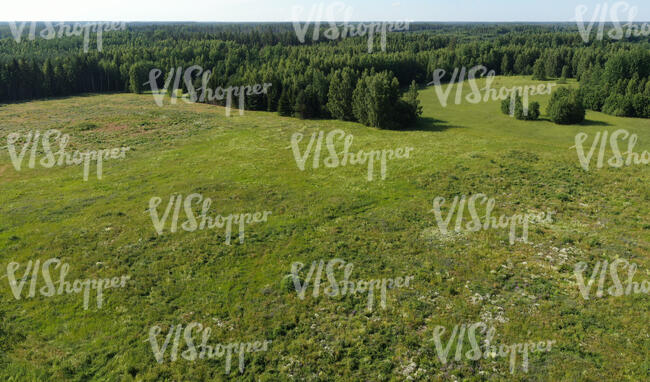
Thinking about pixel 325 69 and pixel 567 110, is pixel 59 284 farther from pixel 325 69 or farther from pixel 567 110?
pixel 325 69

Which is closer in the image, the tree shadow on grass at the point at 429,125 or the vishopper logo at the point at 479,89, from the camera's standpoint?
the tree shadow on grass at the point at 429,125

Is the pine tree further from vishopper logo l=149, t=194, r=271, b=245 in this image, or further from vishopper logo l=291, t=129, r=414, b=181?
vishopper logo l=149, t=194, r=271, b=245

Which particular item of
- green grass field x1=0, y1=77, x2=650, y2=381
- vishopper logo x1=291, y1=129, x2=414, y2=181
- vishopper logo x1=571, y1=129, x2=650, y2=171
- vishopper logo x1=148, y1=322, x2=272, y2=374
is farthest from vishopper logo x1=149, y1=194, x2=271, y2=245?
vishopper logo x1=571, y1=129, x2=650, y2=171

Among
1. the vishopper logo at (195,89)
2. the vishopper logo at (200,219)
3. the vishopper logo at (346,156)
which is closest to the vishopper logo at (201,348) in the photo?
the vishopper logo at (200,219)

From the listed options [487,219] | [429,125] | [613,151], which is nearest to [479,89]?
[429,125]

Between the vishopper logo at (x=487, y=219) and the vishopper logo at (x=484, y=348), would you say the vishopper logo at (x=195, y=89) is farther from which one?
the vishopper logo at (x=484, y=348)

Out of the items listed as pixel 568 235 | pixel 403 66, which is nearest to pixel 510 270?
pixel 568 235

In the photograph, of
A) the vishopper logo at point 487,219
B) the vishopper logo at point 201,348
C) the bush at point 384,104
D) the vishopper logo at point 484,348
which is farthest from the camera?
the bush at point 384,104
